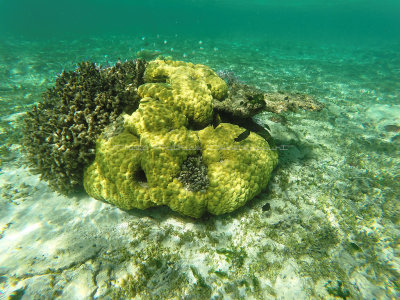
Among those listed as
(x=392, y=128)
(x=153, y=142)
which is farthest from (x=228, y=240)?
(x=392, y=128)

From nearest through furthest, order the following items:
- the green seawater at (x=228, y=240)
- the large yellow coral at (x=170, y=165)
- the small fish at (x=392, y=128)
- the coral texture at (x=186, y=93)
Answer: the green seawater at (x=228, y=240) < the large yellow coral at (x=170, y=165) < the coral texture at (x=186, y=93) < the small fish at (x=392, y=128)

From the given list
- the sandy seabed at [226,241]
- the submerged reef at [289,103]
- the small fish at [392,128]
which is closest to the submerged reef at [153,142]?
the submerged reef at [289,103]

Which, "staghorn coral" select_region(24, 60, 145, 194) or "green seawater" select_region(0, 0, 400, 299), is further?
"staghorn coral" select_region(24, 60, 145, 194)

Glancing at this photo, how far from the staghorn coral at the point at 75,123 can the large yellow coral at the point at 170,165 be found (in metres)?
0.41

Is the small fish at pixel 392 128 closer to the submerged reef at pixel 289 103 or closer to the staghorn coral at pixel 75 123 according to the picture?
the submerged reef at pixel 289 103

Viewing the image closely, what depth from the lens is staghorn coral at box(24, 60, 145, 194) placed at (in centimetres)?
437

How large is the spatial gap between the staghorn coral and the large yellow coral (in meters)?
0.41

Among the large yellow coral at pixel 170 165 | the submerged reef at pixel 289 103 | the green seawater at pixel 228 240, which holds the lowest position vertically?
the green seawater at pixel 228 240

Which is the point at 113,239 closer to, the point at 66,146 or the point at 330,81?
the point at 66,146

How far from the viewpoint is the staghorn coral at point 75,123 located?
14.3 ft

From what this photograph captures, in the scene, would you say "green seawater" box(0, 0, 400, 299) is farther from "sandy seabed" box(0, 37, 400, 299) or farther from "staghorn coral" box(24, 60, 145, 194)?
"staghorn coral" box(24, 60, 145, 194)

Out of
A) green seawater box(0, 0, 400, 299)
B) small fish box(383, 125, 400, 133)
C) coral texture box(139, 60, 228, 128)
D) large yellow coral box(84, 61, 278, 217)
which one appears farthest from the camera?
small fish box(383, 125, 400, 133)

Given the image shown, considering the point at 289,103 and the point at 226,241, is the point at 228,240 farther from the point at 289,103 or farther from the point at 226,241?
the point at 289,103

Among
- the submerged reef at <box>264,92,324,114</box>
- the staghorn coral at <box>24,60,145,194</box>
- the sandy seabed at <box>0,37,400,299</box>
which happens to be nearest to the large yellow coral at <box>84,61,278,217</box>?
the staghorn coral at <box>24,60,145,194</box>
